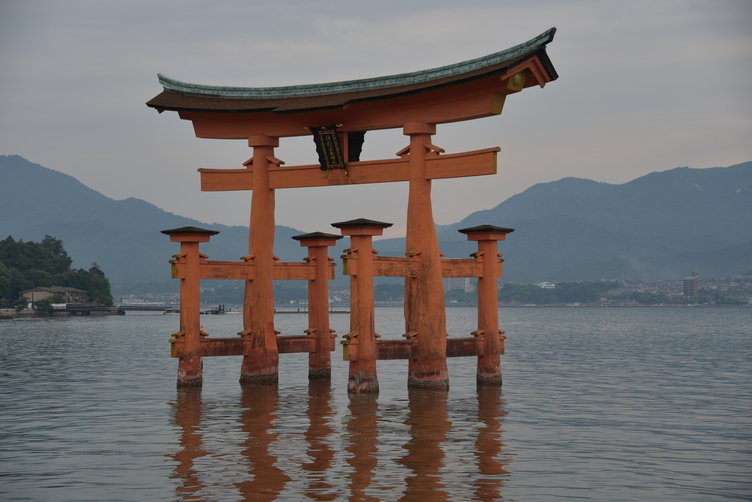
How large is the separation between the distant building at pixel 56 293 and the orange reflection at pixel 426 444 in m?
110

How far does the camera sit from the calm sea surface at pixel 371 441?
38.6 ft

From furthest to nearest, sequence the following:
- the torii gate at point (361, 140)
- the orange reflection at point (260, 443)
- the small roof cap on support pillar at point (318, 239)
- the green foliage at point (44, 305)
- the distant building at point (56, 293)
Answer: the distant building at point (56, 293)
the green foliage at point (44, 305)
the small roof cap on support pillar at point (318, 239)
the torii gate at point (361, 140)
the orange reflection at point (260, 443)

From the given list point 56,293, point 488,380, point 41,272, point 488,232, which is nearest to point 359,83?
point 488,232

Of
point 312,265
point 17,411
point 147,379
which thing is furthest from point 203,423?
point 147,379

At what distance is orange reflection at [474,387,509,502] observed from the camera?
11.7 m

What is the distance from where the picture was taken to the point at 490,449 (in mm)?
14594

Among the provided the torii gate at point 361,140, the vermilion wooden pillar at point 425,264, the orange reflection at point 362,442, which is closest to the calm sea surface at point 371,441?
the orange reflection at point 362,442

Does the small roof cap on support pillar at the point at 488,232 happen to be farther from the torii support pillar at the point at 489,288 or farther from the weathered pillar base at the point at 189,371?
the weathered pillar base at the point at 189,371

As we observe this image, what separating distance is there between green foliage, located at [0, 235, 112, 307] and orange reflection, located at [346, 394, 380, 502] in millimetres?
104499

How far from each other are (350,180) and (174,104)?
5.42 metres

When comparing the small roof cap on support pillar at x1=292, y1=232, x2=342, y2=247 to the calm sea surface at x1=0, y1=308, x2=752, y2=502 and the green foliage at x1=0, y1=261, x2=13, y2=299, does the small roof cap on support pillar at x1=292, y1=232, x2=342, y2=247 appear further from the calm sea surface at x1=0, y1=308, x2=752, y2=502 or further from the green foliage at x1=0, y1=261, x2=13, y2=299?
the green foliage at x1=0, y1=261, x2=13, y2=299

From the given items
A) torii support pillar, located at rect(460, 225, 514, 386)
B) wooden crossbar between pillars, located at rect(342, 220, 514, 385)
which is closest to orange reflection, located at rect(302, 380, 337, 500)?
wooden crossbar between pillars, located at rect(342, 220, 514, 385)

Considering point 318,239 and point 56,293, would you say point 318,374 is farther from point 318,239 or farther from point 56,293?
point 56,293

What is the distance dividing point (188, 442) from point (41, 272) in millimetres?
119984
